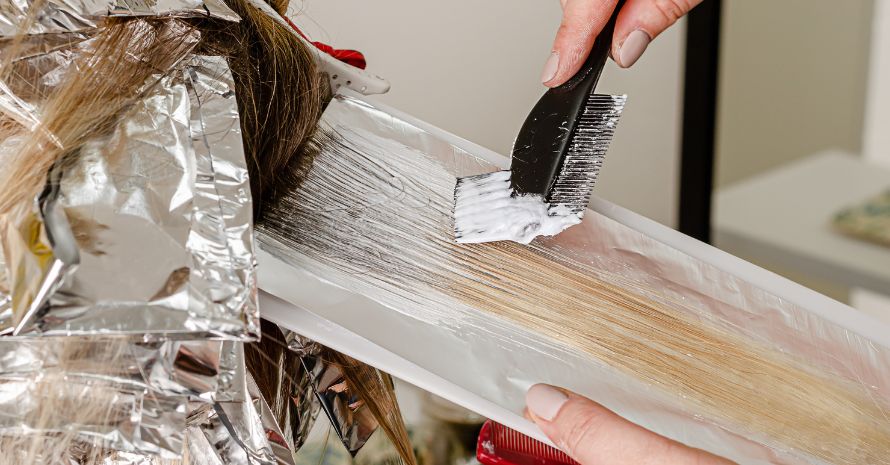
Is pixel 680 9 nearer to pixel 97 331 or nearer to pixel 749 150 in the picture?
pixel 97 331

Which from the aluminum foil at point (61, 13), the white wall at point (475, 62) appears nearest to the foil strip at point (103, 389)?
the aluminum foil at point (61, 13)

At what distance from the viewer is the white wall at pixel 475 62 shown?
965 millimetres

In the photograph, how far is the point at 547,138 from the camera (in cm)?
55

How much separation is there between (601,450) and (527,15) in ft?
2.69

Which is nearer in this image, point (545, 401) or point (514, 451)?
point (545, 401)

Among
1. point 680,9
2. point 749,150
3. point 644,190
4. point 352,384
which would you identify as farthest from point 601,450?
point 749,150

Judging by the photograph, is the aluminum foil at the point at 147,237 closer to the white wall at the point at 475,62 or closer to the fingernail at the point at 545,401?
the fingernail at the point at 545,401

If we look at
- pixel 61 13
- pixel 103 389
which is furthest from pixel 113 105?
pixel 103 389

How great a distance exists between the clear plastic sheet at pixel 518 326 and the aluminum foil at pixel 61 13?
16 cm

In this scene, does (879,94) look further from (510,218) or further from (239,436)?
(239,436)

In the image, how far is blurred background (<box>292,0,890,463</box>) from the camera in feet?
3.95

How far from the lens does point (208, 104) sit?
471 millimetres

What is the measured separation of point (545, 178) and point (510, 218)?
0.12 ft

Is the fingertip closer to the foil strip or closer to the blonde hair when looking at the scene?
the blonde hair
